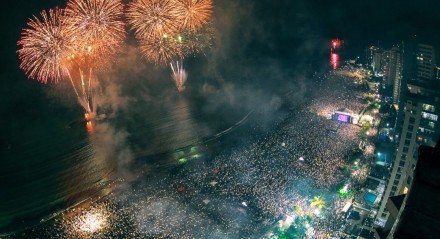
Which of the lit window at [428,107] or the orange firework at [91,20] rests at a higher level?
the orange firework at [91,20]

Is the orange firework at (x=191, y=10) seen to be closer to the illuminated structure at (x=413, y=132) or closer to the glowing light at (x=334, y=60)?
the illuminated structure at (x=413, y=132)

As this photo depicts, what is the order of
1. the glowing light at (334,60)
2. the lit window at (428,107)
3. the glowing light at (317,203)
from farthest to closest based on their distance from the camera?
the glowing light at (334,60)
the lit window at (428,107)
the glowing light at (317,203)

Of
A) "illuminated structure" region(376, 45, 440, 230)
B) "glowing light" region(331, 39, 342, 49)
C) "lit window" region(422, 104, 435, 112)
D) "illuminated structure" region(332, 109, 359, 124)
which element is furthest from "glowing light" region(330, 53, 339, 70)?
"lit window" region(422, 104, 435, 112)

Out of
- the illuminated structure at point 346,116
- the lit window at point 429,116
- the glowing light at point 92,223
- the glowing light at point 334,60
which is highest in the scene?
the glowing light at point 334,60

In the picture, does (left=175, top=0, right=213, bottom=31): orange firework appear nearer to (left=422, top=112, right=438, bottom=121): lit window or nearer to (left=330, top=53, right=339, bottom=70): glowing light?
(left=422, top=112, right=438, bottom=121): lit window

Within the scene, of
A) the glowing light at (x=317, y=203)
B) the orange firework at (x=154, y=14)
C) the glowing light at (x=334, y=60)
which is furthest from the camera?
the glowing light at (x=334, y=60)

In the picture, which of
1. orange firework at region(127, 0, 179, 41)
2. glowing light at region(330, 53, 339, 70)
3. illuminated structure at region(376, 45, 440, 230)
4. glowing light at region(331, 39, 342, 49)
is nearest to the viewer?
illuminated structure at region(376, 45, 440, 230)

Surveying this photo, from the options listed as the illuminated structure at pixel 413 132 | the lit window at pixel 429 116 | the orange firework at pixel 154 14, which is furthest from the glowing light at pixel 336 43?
the orange firework at pixel 154 14

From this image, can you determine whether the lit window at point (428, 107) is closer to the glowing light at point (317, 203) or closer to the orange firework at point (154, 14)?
the glowing light at point (317, 203)

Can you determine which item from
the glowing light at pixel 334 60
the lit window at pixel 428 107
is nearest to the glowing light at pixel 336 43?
the glowing light at pixel 334 60

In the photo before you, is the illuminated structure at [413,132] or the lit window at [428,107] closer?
the illuminated structure at [413,132]

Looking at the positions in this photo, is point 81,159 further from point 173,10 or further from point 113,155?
point 173,10
